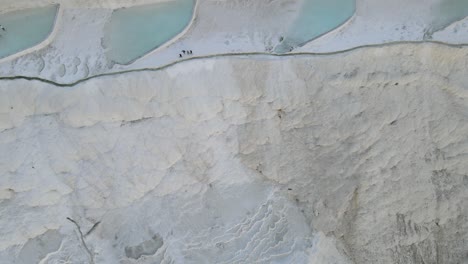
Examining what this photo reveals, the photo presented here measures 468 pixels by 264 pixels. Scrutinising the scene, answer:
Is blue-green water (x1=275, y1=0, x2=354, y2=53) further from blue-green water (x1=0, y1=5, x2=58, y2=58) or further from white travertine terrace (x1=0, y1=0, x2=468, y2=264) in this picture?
blue-green water (x1=0, y1=5, x2=58, y2=58)

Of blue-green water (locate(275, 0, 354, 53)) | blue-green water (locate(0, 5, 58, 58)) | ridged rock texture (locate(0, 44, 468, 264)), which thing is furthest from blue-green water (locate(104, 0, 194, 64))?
blue-green water (locate(275, 0, 354, 53))

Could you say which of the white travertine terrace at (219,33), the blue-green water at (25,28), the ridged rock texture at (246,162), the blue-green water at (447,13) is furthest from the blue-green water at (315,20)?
the blue-green water at (25,28)

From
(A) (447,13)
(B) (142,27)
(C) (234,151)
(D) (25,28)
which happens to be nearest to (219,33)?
(B) (142,27)

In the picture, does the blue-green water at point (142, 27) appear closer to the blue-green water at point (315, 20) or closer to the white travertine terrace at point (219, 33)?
the white travertine terrace at point (219, 33)

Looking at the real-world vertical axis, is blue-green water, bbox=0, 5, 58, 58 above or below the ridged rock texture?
above

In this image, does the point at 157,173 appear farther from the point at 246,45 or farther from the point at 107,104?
the point at 246,45
